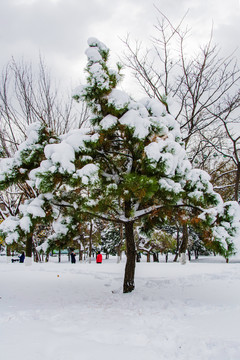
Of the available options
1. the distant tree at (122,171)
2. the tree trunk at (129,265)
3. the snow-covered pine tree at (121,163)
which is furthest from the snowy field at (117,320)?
the snow-covered pine tree at (121,163)

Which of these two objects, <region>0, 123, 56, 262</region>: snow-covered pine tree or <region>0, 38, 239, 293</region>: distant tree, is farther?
<region>0, 123, 56, 262</region>: snow-covered pine tree

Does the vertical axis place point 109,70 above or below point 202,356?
above

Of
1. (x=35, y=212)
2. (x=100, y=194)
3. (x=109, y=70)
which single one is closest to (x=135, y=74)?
(x=109, y=70)

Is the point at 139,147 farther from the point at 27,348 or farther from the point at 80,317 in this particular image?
the point at 27,348

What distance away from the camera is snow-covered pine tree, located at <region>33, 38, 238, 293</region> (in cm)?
523

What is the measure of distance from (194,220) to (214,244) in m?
0.79

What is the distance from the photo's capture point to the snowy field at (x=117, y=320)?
319 cm

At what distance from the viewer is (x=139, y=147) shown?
585cm

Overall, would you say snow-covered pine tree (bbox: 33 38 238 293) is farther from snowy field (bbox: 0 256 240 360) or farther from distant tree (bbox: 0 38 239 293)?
snowy field (bbox: 0 256 240 360)

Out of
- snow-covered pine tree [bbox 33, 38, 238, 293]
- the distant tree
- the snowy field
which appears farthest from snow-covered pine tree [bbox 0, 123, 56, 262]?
the snowy field

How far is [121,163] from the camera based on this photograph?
23.2ft

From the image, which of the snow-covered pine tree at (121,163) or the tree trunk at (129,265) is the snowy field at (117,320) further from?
the snow-covered pine tree at (121,163)

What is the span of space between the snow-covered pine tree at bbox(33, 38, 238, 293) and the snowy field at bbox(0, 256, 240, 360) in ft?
5.00

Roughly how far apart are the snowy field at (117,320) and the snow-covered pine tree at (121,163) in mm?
1524
